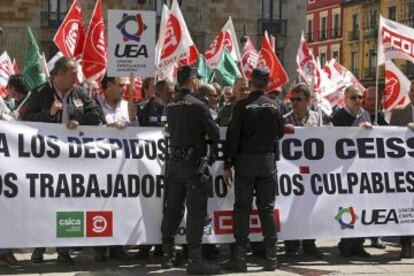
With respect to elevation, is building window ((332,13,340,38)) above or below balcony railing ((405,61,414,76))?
above

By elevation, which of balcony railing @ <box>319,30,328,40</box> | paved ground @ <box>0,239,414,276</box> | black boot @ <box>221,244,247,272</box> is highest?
balcony railing @ <box>319,30,328,40</box>

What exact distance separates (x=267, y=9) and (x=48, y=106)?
113 feet

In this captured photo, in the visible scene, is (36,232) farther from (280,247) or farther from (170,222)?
(280,247)

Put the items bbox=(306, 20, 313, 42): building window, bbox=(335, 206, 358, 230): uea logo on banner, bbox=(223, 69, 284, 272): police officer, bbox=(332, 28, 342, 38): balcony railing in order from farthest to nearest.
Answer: bbox=(306, 20, 313, 42): building window → bbox=(332, 28, 342, 38): balcony railing → bbox=(335, 206, 358, 230): uea logo on banner → bbox=(223, 69, 284, 272): police officer

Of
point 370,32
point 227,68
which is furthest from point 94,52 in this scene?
point 370,32

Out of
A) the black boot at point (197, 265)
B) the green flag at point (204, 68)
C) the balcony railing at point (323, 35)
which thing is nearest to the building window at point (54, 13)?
the green flag at point (204, 68)

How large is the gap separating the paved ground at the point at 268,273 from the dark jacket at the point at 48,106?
1520 mm

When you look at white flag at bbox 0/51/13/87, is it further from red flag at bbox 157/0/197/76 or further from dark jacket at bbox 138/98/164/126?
dark jacket at bbox 138/98/164/126

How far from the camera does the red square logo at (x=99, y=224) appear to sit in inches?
301

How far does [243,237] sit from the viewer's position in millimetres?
7668

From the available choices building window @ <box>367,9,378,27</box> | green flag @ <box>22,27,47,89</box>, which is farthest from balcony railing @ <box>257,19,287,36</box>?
building window @ <box>367,9,378,27</box>

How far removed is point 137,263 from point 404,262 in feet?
9.74

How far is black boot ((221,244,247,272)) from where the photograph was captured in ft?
25.0

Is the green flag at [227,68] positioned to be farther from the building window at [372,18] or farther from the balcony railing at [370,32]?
the building window at [372,18]
